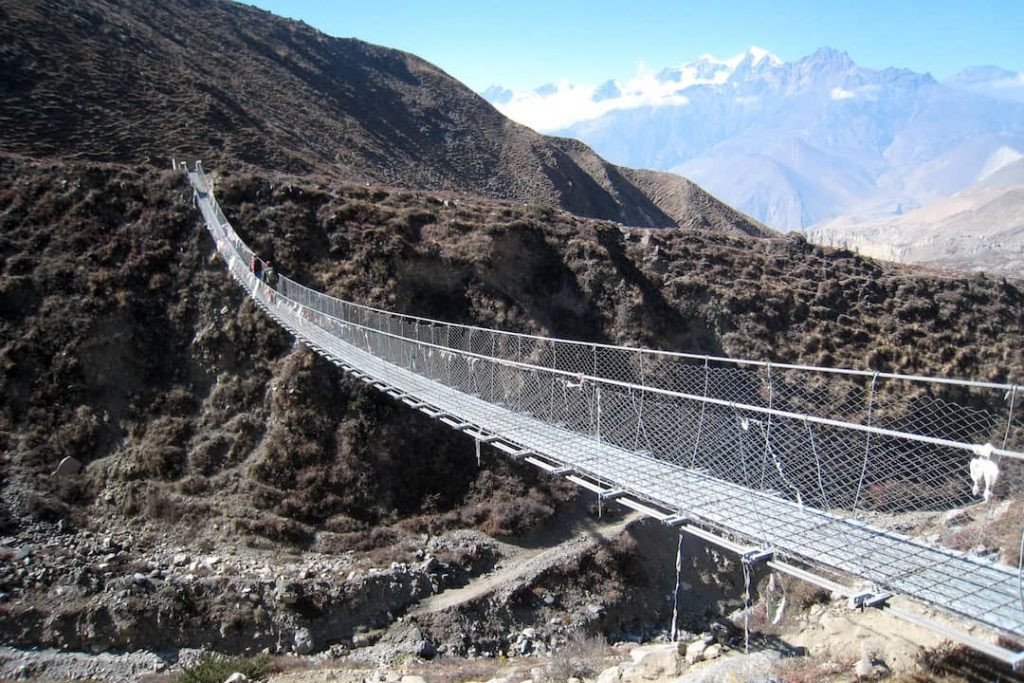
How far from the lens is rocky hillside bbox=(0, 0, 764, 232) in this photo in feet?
76.2

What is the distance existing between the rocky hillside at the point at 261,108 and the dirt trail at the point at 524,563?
61.3 ft

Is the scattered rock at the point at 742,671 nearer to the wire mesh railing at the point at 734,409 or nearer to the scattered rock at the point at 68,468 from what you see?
the wire mesh railing at the point at 734,409

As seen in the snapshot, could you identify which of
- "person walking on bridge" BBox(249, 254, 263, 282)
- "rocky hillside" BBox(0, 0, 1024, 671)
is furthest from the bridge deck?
"person walking on bridge" BBox(249, 254, 263, 282)

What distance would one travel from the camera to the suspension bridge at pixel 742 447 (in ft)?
13.8

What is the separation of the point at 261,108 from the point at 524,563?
30.3 metres

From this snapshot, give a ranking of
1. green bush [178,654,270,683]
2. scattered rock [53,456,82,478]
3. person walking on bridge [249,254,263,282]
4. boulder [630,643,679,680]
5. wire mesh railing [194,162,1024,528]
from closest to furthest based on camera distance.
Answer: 1. wire mesh railing [194,162,1024,528]
2. boulder [630,643,679,680]
3. green bush [178,654,270,683]
4. scattered rock [53,456,82,478]
5. person walking on bridge [249,254,263,282]

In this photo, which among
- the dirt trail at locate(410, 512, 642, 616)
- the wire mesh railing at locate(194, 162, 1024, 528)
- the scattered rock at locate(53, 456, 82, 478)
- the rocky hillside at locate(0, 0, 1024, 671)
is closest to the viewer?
the wire mesh railing at locate(194, 162, 1024, 528)

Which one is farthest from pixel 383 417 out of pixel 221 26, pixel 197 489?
pixel 221 26

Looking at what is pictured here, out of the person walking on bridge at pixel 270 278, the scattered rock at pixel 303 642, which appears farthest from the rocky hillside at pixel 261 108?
the scattered rock at pixel 303 642

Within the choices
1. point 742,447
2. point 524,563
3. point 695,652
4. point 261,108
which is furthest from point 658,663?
point 261,108

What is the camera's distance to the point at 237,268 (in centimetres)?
1561

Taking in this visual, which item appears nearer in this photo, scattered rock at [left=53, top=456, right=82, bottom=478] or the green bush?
the green bush

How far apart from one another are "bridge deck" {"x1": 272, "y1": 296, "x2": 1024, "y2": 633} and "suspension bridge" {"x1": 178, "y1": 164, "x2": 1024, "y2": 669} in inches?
0.6

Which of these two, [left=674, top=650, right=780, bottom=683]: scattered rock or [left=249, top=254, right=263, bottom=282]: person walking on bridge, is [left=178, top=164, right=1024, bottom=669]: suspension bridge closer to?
[left=249, top=254, right=263, bottom=282]: person walking on bridge
